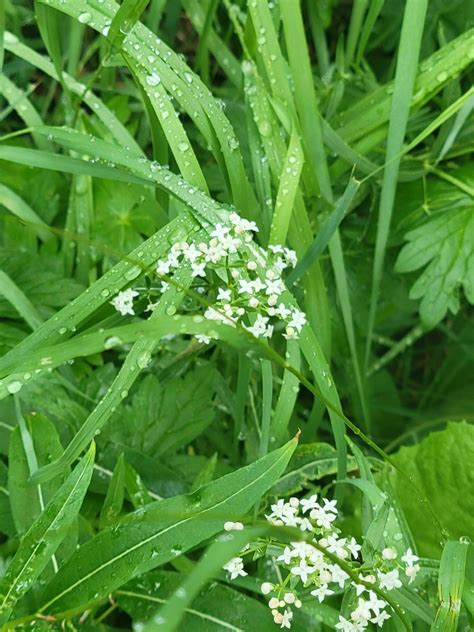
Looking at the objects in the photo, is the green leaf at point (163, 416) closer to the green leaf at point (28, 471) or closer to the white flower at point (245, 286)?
the green leaf at point (28, 471)

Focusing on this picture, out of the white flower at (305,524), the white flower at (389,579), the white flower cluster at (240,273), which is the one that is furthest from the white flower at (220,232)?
the white flower at (389,579)

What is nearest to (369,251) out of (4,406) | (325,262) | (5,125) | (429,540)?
(325,262)

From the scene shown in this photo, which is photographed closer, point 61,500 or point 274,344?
point 61,500

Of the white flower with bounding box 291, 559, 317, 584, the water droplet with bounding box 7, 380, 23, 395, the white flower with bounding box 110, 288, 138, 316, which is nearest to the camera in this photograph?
the white flower with bounding box 291, 559, 317, 584

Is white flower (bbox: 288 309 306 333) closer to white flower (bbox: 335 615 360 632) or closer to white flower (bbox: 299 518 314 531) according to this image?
white flower (bbox: 299 518 314 531)

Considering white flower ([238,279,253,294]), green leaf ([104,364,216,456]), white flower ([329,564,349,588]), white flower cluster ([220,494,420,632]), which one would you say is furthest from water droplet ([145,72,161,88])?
white flower ([329,564,349,588])

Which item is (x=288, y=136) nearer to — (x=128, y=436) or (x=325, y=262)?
(x=325, y=262)
